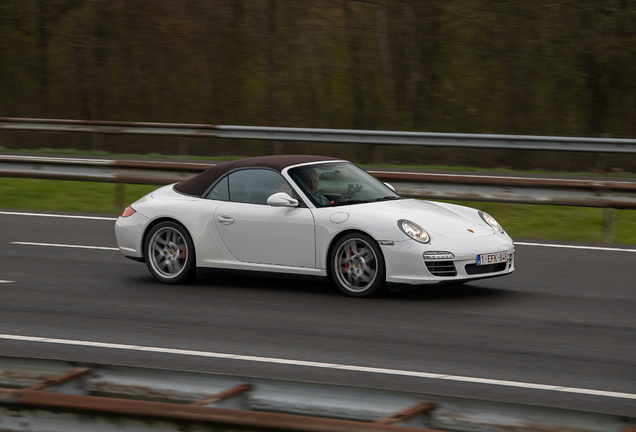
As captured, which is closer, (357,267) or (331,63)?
(357,267)

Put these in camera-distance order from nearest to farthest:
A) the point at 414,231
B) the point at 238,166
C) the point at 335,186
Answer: the point at 414,231
the point at 335,186
the point at 238,166

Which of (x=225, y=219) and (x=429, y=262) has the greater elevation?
(x=225, y=219)

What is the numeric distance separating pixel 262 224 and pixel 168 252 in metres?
1.19

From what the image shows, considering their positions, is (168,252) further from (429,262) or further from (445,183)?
(445,183)

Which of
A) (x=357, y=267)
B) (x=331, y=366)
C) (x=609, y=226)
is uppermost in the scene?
(x=609, y=226)

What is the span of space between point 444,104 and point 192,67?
23.4 ft

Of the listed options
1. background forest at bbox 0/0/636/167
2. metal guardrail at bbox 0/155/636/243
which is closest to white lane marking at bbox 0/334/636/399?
metal guardrail at bbox 0/155/636/243

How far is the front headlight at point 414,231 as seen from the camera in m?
8.23

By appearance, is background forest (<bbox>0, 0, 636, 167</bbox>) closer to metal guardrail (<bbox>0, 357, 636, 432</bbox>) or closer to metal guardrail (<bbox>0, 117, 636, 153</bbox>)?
metal guardrail (<bbox>0, 117, 636, 153</bbox>)

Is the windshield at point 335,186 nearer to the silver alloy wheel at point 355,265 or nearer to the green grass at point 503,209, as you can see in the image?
the silver alloy wheel at point 355,265

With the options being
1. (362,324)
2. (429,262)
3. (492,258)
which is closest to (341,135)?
(492,258)

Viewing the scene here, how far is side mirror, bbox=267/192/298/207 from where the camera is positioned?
870 centimetres

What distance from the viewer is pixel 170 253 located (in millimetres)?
9492

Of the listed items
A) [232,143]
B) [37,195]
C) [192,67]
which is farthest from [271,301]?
[192,67]
